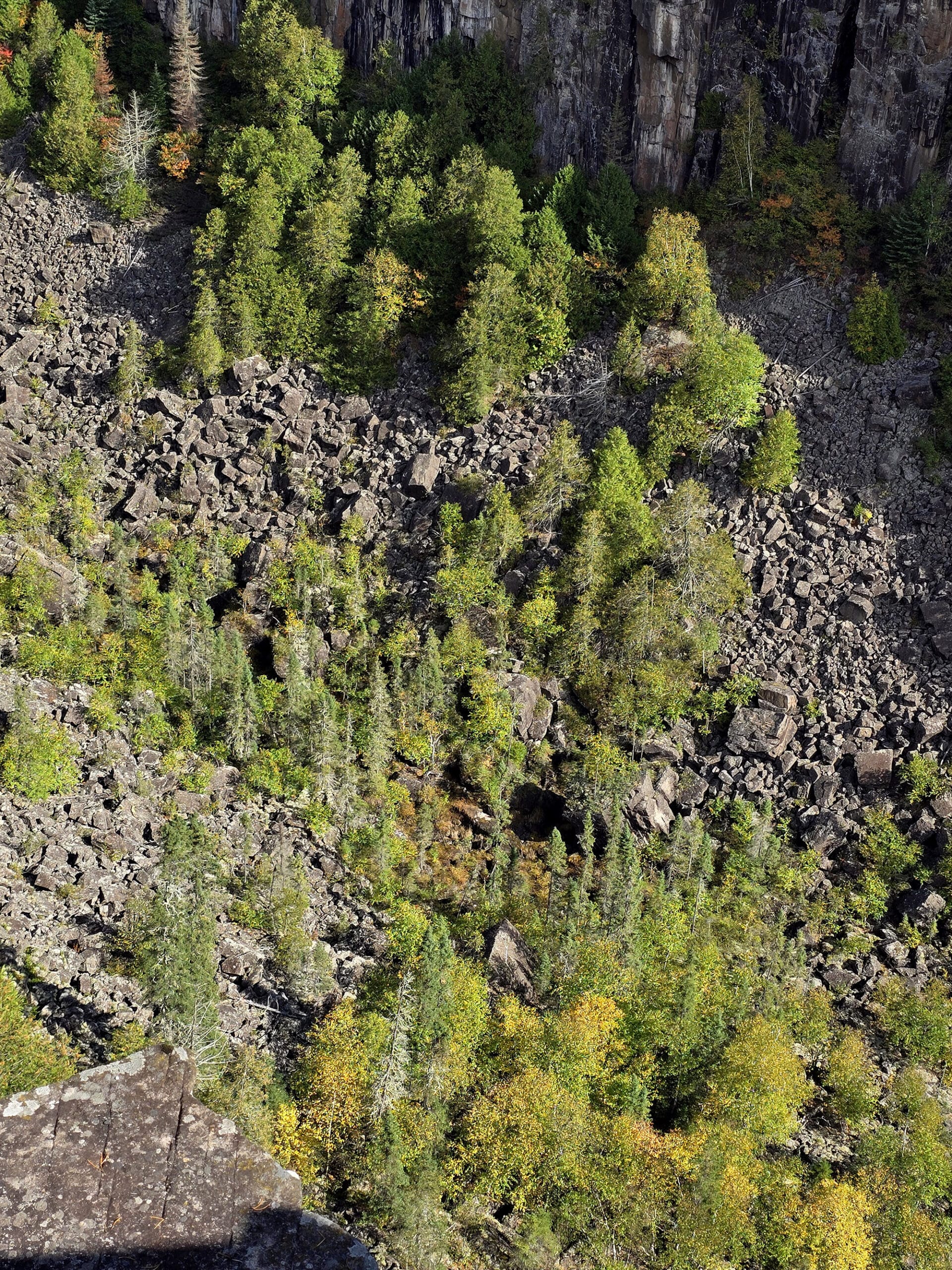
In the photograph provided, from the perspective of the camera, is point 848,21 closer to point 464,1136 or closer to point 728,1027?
point 728,1027

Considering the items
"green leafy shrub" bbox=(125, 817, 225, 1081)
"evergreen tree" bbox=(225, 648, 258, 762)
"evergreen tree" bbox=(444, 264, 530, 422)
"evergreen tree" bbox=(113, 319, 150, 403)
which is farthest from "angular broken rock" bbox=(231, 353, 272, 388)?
"green leafy shrub" bbox=(125, 817, 225, 1081)

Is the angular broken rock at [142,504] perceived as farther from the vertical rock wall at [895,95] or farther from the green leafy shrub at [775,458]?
the vertical rock wall at [895,95]

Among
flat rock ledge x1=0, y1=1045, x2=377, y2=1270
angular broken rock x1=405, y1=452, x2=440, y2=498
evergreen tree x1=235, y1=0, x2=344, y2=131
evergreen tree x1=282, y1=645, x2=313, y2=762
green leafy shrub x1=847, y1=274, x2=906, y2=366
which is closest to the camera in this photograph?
flat rock ledge x1=0, y1=1045, x2=377, y2=1270

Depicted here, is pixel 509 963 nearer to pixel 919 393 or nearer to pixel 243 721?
pixel 243 721

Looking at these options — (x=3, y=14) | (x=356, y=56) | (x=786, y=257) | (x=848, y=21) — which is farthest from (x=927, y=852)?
(x=3, y=14)

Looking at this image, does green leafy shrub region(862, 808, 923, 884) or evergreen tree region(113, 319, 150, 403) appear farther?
evergreen tree region(113, 319, 150, 403)

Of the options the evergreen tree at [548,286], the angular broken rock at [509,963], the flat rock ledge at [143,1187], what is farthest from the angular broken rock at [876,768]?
the flat rock ledge at [143,1187]

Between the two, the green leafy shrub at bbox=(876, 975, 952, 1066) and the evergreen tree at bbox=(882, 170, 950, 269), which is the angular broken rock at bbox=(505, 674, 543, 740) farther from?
the evergreen tree at bbox=(882, 170, 950, 269)
